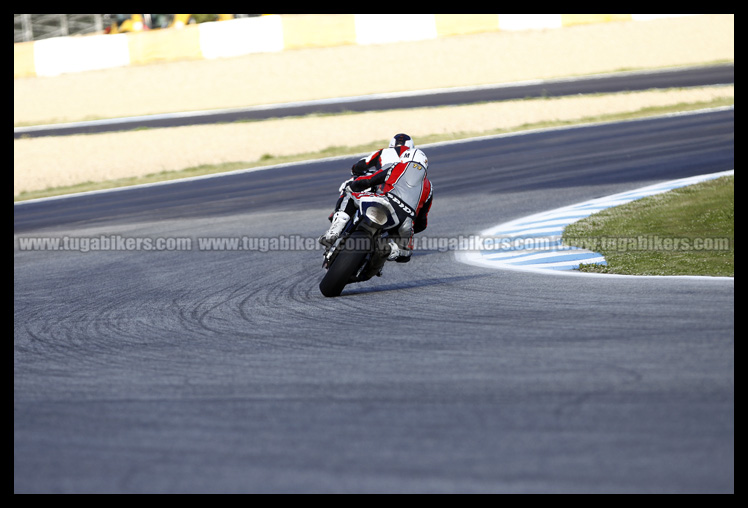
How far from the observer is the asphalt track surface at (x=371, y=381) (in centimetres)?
373

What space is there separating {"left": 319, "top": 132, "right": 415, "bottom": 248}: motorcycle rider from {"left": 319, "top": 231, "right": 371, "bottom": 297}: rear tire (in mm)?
294

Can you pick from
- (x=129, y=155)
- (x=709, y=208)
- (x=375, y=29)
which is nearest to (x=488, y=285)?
(x=709, y=208)

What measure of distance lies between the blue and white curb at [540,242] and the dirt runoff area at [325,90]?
33.5 feet

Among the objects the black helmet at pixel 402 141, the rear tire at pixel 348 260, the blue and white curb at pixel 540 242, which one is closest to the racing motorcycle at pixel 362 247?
the rear tire at pixel 348 260

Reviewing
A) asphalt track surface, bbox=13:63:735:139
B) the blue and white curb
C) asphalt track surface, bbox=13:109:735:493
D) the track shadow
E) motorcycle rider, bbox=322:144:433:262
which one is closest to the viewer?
asphalt track surface, bbox=13:109:735:493

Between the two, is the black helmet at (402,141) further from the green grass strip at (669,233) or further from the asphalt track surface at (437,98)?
the asphalt track surface at (437,98)

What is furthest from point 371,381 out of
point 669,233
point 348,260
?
point 669,233

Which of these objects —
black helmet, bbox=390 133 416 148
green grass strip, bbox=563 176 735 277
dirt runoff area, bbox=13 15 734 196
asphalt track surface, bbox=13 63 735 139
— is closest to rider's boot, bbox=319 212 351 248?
black helmet, bbox=390 133 416 148

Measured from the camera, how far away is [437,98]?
29.4 meters

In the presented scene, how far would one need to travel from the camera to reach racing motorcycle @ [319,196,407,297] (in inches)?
317

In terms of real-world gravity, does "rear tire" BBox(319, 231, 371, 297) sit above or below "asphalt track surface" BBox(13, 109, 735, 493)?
above

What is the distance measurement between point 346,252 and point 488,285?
4.48 ft

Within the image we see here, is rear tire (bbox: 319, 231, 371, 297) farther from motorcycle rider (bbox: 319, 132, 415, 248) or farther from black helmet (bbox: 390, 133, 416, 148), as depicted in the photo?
black helmet (bbox: 390, 133, 416, 148)

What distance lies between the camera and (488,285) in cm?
830
